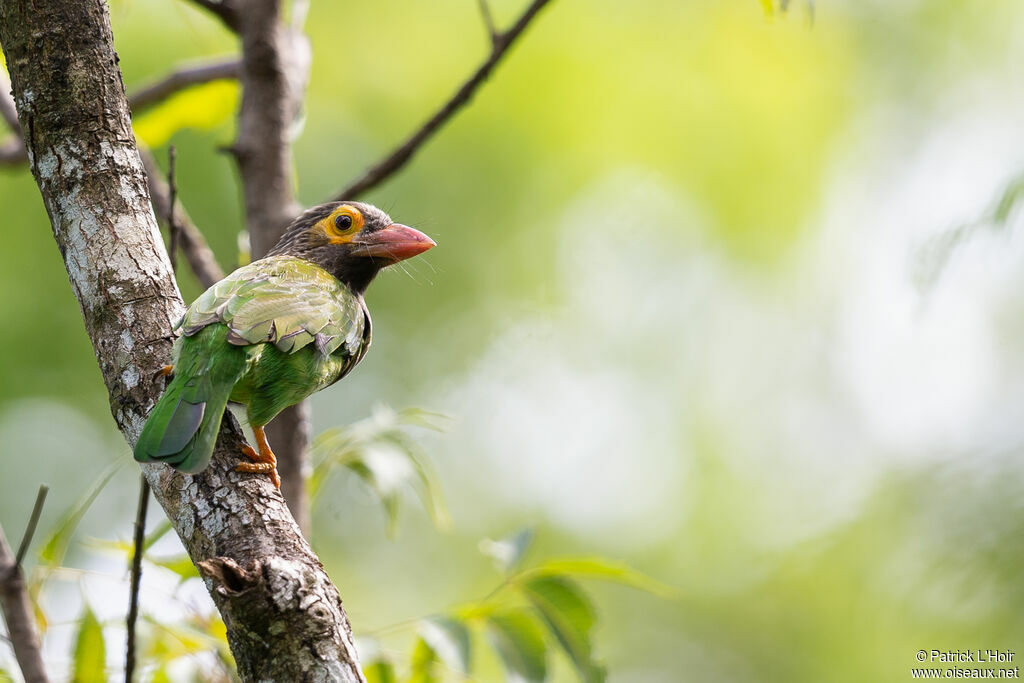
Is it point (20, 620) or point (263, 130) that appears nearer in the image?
point (20, 620)

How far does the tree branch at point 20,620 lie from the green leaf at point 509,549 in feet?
4.86

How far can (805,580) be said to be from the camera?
10.3 metres

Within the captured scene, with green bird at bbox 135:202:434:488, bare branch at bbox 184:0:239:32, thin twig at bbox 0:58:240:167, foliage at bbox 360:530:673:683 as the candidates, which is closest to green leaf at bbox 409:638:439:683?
foliage at bbox 360:530:673:683

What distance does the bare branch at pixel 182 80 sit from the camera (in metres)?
4.93

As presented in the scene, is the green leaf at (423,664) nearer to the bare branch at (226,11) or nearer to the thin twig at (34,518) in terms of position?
the thin twig at (34,518)

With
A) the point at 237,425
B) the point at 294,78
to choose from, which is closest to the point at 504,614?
the point at 237,425

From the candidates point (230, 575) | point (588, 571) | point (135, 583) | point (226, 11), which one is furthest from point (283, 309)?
point (226, 11)

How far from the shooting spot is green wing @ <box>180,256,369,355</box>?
9.00ft

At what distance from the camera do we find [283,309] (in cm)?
300

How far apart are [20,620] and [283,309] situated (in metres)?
1.25

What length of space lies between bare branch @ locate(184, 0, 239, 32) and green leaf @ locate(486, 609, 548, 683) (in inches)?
105

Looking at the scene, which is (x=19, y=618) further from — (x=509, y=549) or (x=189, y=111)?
(x=189, y=111)

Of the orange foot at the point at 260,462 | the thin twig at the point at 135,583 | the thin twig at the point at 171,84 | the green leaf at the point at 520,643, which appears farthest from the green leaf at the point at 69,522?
the thin twig at the point at 171,84

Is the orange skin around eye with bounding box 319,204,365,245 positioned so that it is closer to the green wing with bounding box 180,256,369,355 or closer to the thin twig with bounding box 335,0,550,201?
the thin twig with bounding box 335,0,550,201
